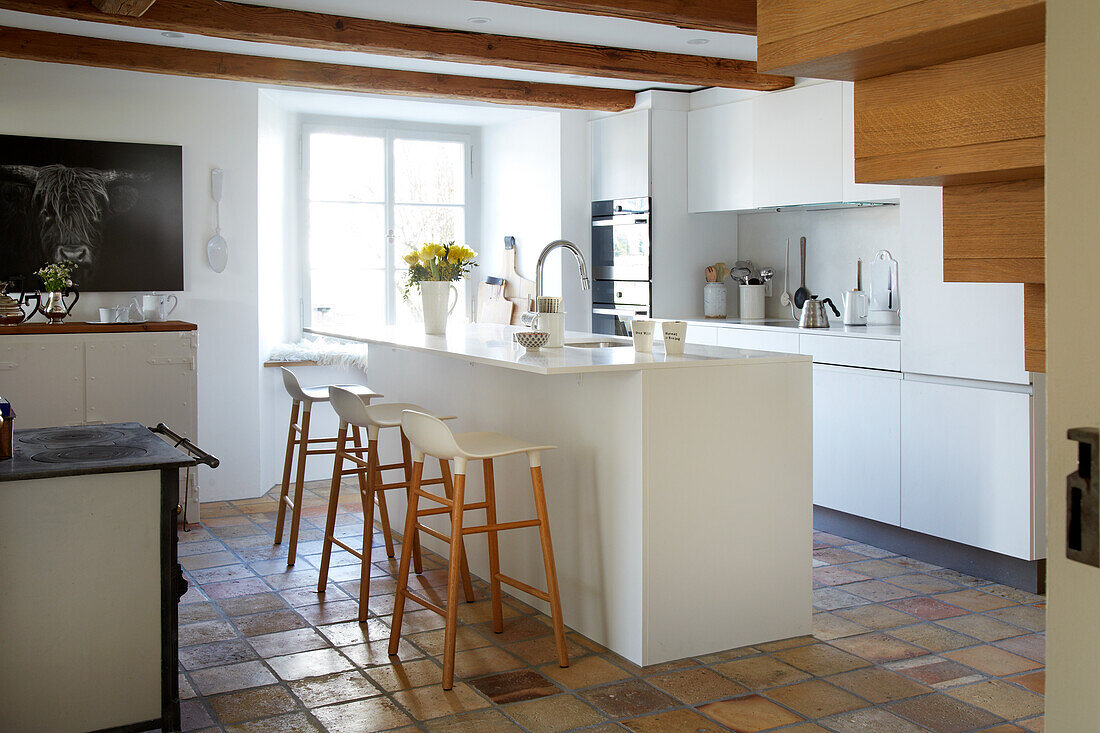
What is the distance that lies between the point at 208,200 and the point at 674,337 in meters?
3.42

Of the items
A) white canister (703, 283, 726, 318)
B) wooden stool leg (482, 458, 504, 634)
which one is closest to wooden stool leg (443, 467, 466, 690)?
wooden stool leg (482, 458, 504, 634)

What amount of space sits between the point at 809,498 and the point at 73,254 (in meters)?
4.16

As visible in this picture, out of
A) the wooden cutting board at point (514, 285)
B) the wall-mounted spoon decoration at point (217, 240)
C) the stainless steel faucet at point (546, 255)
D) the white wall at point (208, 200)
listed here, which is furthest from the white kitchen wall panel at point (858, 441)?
the wall-mounted spoon decoration at point (217, 240)

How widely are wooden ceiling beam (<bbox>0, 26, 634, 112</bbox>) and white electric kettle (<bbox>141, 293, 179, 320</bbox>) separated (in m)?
1.21

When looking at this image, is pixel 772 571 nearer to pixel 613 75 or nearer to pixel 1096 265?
pixel 1096 265

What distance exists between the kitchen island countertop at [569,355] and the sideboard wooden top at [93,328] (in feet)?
4.51

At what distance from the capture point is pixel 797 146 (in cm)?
556

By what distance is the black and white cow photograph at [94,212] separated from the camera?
542 centimetres

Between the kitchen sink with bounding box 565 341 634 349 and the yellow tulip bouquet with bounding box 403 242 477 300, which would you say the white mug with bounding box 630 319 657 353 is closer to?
the kitchen sink with bounding box 565 341 634 349

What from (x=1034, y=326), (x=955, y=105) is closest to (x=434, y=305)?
(x=1034, y=326)

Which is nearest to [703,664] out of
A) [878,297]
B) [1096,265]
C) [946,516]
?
[946,516]

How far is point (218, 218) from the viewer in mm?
5906

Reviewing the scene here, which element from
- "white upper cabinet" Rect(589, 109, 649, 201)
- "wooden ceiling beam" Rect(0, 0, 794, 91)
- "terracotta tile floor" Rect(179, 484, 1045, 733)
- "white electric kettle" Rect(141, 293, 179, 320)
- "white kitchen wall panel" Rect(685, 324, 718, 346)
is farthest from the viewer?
"white upper cabinet" Rect(589, 109, 649, 201)

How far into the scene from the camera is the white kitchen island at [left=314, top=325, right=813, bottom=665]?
3336 mm
